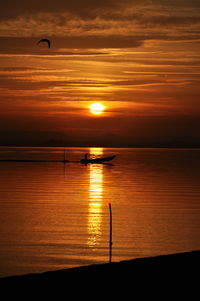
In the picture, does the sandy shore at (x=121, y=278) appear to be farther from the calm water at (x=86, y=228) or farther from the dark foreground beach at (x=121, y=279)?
the calm water at (x=86, y=228)

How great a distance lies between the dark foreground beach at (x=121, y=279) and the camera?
9258mm

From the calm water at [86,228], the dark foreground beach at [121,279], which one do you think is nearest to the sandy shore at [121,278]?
the dark foreground beach at [121,279]

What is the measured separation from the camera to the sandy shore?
30.8ft

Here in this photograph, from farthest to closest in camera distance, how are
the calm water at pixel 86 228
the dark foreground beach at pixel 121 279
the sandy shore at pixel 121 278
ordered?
the calm water at pixel 86 228
the sandy shore at pixel 121 278
the dark foreground beach at pixel 121 279

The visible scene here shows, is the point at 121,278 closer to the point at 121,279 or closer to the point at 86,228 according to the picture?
the point at 121,279

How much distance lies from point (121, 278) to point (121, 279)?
70 mm

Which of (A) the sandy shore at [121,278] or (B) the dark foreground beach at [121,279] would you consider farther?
(A) the sandy shore at [121,278]

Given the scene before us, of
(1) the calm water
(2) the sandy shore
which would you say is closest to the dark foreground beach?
(2) the sandy shore

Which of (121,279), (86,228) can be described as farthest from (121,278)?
(86,228)

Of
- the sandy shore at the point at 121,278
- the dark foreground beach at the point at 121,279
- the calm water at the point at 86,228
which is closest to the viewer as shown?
the dark foreground beach at the point at 121,279

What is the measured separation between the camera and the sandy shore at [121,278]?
9391mm

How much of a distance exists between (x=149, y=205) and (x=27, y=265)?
21.2 meters

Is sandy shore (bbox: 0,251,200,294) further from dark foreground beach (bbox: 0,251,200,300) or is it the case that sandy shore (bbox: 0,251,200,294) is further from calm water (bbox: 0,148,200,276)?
calm water (bbox: 0,148,200,276)

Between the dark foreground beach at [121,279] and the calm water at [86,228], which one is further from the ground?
the calm water at [86,228]
